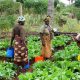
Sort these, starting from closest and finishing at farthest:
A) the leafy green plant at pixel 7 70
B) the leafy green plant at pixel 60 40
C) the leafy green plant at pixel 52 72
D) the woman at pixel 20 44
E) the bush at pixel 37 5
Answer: the leafy green plant at pixel 52 72
the leafy green plant at pixel 7 70
the woman at pixel 20 44
the leafy green plant at pixel 60 40
the bush at pixel 37 5

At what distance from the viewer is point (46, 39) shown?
11844mm

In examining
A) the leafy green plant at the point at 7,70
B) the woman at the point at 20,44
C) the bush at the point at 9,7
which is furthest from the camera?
the bush at the point at 9,7

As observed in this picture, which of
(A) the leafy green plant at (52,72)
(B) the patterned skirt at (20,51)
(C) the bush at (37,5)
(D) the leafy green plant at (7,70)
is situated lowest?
(D) the leafy green plant at (7,70)

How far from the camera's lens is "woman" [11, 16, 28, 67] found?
10688 millimetres

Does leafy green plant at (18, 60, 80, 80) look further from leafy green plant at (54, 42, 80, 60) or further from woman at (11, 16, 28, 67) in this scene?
leafy green plant at (54, 42, 80, 60)

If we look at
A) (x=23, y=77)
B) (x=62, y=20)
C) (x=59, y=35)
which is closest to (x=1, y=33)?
(x=59, y=35)

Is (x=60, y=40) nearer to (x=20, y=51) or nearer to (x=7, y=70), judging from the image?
(x=20, y=51)

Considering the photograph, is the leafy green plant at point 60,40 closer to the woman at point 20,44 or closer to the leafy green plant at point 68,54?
the leafy green plant at point 68,54

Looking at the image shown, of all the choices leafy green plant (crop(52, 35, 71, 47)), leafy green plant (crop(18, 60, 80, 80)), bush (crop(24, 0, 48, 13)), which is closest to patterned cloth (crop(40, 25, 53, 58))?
leafy green plant (crop(18, 60, 80, 80))

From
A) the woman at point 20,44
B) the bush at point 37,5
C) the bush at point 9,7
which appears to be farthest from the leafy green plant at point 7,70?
the bush at point 37,5

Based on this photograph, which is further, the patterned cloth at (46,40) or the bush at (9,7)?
the bush at (9,7)

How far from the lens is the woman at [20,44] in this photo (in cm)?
1069

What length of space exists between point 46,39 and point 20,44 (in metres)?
1.37

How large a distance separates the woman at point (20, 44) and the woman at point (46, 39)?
1.20m
